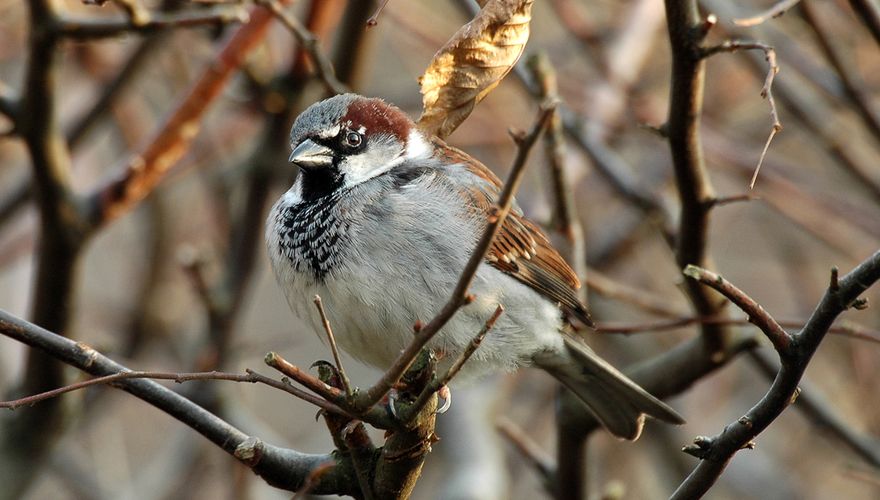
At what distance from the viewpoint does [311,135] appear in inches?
108

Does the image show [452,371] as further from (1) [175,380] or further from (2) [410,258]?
(2) [410,258]

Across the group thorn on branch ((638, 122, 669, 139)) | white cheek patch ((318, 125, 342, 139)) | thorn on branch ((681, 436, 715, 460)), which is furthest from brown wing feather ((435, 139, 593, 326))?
thorn on branch ((681, 436, 715, 460))

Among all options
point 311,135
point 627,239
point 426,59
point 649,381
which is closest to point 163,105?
point 426,59

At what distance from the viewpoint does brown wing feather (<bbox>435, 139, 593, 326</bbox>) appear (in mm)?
2787

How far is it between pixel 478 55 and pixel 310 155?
2.95ft

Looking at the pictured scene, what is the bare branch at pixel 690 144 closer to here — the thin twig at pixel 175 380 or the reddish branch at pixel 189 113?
the thin twig at pixel 175 380

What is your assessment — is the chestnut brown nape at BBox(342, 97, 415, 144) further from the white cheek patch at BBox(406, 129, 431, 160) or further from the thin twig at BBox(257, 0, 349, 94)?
the thin twig at BBox(257, 0, 349, 94)

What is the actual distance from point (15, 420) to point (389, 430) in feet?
5.26

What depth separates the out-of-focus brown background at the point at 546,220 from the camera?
3.81 m

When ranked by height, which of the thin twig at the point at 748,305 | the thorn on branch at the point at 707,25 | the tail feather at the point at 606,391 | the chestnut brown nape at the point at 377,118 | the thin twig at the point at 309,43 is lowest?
the tail feather at the point at 606,391

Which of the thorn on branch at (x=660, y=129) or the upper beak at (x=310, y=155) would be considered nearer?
the thorn on branch at (x=660, y=129)

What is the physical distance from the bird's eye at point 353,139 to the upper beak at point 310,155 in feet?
0.23

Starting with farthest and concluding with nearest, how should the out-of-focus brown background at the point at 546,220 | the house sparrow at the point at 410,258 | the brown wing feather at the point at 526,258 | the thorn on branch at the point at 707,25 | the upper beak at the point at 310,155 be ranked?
the out-of-focus brown background at the point at 546,220 → the brown wing feather at the point at 526,258 → the upper beak at the point at 310,155 → the house sparrow at the point at 410,258 → the thorn on branch at the point at 707,25

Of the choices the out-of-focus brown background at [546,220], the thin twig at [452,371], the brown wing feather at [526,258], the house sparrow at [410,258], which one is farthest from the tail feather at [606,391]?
the thin twig at [452,371]
